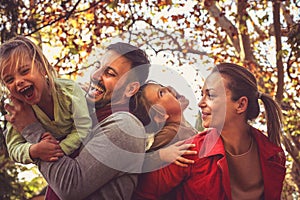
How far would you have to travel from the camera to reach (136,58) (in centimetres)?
224

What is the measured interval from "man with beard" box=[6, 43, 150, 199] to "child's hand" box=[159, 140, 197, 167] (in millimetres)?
78

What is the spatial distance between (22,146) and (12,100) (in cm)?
18

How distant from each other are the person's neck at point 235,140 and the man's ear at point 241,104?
0.05 metres

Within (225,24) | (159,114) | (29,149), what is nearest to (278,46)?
(225,24)

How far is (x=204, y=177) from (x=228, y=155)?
0.15 meters

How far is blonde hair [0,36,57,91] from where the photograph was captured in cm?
216

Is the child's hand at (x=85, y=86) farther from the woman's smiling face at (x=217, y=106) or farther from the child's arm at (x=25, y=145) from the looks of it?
the woman's smiling face at (x=217, y=106)

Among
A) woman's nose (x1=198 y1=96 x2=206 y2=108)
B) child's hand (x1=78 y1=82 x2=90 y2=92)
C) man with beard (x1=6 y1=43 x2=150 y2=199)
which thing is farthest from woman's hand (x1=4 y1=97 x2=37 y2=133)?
woman's nose (x1=198 y1=96 x2=206 y2=108)

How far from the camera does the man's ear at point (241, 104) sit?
2.18 meters

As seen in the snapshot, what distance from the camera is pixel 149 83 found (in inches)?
87.7

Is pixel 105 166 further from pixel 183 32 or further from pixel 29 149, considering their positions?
pixel 183 32

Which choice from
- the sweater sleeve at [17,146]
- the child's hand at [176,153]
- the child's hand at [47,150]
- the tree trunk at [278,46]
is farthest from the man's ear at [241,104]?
the tree trunk at [278,46]

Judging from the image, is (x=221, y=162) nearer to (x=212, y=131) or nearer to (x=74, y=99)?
(x=212, y=131)

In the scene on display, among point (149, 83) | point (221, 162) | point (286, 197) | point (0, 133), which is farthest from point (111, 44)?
point (286, 197)
